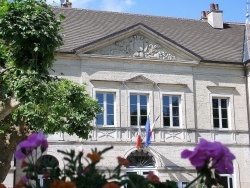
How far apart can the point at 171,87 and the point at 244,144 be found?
481 centimetres

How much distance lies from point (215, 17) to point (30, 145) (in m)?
27.6

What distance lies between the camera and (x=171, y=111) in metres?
24.4

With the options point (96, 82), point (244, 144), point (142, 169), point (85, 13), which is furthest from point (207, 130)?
point (85, 13)

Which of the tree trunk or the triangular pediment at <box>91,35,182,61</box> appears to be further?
the triangular pediment at <box>91,35,182,61</box>

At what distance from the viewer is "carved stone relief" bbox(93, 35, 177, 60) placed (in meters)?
24.4

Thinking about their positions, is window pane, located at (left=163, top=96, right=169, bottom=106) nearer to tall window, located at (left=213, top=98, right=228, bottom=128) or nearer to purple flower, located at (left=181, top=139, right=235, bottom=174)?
tall window, located at (left=213, top=98, right=228, bottom=128)

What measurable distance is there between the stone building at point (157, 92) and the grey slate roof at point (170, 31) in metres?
0.10

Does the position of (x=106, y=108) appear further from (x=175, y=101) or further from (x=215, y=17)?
(x=215, y=17)

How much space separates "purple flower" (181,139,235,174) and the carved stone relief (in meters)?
21.1

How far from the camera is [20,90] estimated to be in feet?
35.8

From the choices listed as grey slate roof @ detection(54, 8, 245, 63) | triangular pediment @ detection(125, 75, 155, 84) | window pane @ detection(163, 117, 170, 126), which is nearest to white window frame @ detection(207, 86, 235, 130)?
grey slate roof @ detection(54, 8, 245, 63)

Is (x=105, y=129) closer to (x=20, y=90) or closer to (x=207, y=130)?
(x=207, y=130)

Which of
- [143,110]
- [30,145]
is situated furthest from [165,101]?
[30,145]

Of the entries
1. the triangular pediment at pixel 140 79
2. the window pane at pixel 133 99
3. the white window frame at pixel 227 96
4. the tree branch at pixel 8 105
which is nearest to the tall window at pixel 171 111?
the triangular pediment at pixel 140 79
